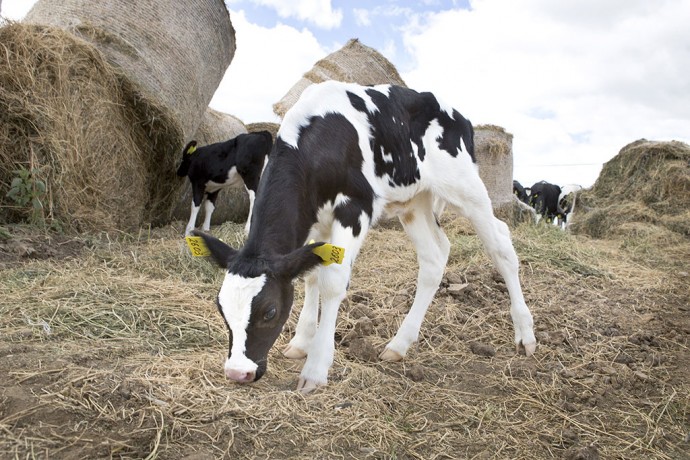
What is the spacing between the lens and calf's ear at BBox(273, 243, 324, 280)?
312 centimetres

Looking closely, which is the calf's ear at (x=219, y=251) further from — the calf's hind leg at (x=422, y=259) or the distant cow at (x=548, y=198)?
the distant cow at (x=548, y=198)

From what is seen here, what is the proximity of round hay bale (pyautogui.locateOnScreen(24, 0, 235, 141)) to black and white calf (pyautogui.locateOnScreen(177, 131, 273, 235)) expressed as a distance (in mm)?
1076

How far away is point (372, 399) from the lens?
3.36 metres

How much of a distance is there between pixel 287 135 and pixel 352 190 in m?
0.49

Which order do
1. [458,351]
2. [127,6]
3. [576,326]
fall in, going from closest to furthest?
[458,351] → [576,326] → [127,6]

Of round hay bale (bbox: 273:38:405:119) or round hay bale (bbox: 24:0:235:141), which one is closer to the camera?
round hay bale (bbox: 24:0:235:141)

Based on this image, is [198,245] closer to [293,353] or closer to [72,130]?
[293,353]

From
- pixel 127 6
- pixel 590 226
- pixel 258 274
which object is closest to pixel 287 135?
pixel 258 274

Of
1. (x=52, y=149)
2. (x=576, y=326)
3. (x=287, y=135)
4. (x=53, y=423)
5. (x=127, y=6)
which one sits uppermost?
(x=127, y=6)

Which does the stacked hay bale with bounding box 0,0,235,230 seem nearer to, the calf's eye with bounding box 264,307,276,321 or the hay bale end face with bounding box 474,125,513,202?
the calf's eye with bounding box 264,307,276,321

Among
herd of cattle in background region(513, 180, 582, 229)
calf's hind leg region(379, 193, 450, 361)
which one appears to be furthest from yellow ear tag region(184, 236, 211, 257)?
herd of cattle in background region(513, 180, 582, 229)

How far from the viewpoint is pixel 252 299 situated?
9.87 ft

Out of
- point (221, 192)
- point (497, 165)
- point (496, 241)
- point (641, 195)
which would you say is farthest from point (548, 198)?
point (496, 241)

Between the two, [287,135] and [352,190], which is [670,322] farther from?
[287,135]
